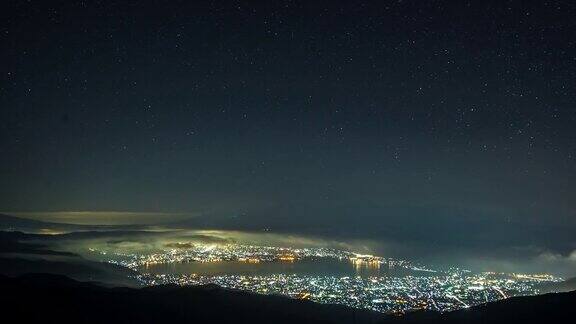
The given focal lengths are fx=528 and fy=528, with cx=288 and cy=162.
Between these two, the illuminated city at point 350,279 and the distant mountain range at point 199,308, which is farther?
the illuminated city at point 350,279

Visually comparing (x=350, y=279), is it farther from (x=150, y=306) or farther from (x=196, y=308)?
(x=150, y=306)

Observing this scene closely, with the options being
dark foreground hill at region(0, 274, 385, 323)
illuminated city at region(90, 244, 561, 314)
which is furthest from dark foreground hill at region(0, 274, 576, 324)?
illuminated city at region(90, 244, 561, 314)

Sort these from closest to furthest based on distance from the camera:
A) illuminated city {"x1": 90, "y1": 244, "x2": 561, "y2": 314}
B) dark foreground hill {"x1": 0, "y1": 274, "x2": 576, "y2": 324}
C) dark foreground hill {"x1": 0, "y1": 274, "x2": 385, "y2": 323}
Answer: dark foreground hill {"x1": 0, "y1": 274, "x2": 385, "y2": 323} < dark foreground hill {"x1": 0, "y1": 274, "x2": 576, "y2": 324} < illuminated city {"x1": 90, "y1": 244, "x2": 561, "y2": 314}

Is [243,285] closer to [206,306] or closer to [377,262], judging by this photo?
[206,306]

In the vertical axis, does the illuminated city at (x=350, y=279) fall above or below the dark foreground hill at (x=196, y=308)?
below

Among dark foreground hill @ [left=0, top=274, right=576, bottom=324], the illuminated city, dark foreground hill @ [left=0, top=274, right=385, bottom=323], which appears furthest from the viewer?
the illuminated city

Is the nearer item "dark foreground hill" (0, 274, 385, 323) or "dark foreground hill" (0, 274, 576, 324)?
"dark foreground hill" (0, 274, 385, 323)

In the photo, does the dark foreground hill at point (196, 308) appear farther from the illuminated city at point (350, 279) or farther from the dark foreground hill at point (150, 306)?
the illuminated city at point (350, 279)

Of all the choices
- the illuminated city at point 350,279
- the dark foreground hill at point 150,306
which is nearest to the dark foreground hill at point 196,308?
the dark foreground hill at point 150,306

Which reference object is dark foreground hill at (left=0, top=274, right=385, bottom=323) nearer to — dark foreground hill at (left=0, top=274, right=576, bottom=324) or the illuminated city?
dark foreground hill at (left=0, top=274, right=576, bottom=324)
